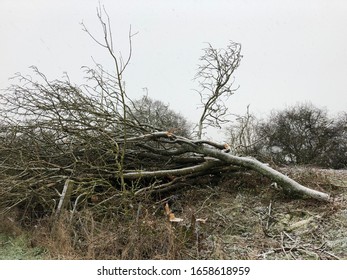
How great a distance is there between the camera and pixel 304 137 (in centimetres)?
1206

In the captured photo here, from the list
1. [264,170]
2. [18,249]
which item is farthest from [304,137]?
[18,249]

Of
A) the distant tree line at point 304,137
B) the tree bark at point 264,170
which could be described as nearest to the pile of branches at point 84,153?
the tree bark at point 264,170

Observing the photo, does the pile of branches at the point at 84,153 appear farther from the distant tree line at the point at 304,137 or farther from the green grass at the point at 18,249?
the distant tree line at the point at 304,137

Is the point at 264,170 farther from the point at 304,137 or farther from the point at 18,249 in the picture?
the point at 304,137

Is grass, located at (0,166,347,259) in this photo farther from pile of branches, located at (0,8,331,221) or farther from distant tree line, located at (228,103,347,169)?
distant tree line, located at (228,103,347,169)

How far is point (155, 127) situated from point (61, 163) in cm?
188

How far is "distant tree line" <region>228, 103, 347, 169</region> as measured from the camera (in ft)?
37.0

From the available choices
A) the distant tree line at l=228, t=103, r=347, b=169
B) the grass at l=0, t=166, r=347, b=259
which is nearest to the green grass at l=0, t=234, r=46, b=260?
the grass at l=0, t=166, r=347, b=259

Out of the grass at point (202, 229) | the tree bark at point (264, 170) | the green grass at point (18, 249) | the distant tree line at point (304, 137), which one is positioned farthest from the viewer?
the distant tree line at point (304, 137)

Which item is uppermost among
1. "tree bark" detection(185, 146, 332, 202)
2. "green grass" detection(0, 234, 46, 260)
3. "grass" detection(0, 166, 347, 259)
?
"tree bark" detection(185, 146, 332, 202)

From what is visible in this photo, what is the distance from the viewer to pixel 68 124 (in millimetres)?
6480

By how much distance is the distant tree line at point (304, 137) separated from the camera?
1127cm

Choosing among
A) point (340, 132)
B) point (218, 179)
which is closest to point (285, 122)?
point (340, 132)

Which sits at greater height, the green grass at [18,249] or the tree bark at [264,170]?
the tree bark at [264,170]
